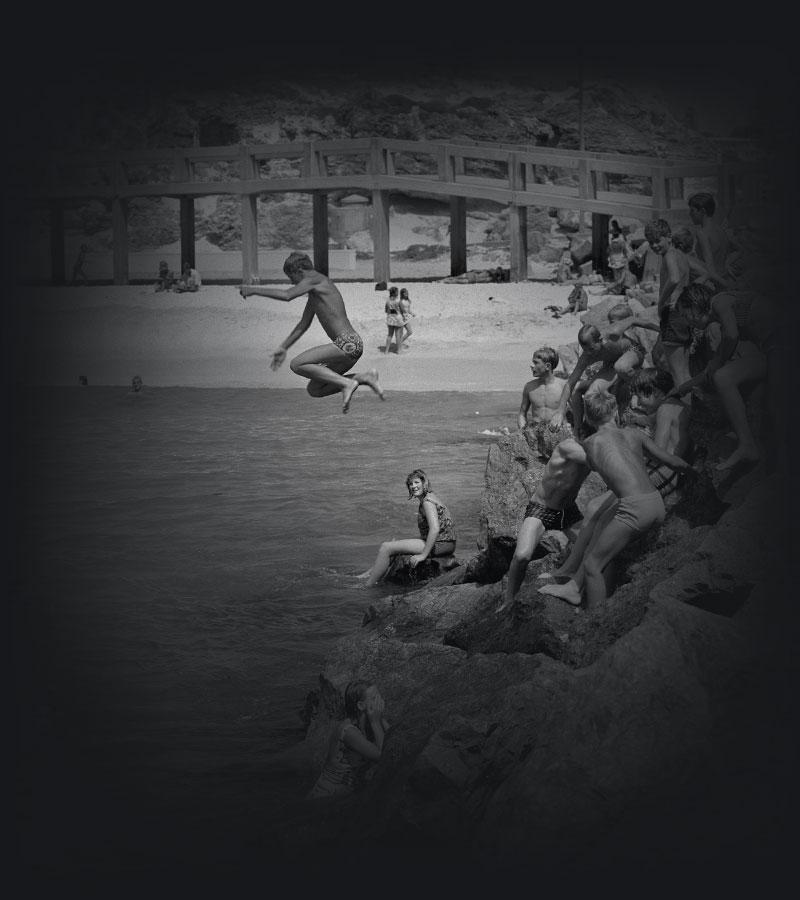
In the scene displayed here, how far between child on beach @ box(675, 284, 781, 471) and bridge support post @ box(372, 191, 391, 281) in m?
13.2

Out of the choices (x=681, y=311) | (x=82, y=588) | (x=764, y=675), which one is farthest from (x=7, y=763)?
(x=82, y=588)

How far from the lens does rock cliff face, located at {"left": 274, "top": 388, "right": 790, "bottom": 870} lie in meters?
4.52

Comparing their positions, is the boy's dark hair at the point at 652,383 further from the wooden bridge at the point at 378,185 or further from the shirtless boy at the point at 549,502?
the wooden bridge at the point at 378,185

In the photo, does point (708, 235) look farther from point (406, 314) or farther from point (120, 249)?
point (120, 249)

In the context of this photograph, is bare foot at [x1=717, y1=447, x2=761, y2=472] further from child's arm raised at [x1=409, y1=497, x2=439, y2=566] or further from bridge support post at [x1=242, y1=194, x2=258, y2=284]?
bridge support post at [x1=242, y1=194, x2=258, y2=284]

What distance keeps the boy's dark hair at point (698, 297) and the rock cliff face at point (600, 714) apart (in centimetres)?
66

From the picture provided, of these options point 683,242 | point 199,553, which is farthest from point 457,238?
→ point 683,242

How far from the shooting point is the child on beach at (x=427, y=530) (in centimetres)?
1024

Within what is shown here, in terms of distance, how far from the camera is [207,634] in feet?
34.5

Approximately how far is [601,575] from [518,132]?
26706 millimetres

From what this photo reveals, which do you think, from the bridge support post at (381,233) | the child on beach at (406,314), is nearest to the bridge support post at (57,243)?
the bridge support post at (381,233)

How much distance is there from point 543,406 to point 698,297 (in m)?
3.36

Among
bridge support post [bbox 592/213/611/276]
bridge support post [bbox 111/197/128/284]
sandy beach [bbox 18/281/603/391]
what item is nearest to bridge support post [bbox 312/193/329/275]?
sandy beach [bbox 18/281/603/391]

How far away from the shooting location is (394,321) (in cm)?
2039
